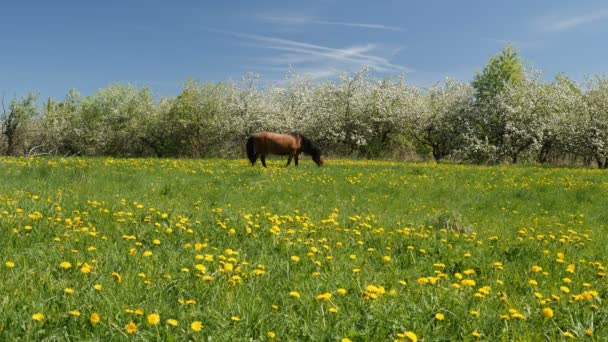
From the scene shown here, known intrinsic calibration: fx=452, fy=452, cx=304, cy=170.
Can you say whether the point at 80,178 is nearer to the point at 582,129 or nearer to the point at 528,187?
the point at 528,187

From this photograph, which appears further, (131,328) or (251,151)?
(251,151)

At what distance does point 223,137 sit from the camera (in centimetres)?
4750

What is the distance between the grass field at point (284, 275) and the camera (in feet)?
11.5

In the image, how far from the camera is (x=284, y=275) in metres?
5.04

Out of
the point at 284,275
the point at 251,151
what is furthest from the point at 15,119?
the point at 284,275

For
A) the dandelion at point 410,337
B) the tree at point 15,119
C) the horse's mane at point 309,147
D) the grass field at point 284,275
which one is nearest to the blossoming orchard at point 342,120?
the tree at point 15,119

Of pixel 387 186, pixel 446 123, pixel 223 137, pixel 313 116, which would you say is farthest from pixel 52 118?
pixel 387 186

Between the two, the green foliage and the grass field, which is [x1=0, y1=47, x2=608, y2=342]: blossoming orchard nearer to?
the grass field

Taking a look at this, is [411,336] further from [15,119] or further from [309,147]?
[15,119]

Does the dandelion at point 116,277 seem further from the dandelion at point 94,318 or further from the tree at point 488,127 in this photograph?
the tree at point 488,127

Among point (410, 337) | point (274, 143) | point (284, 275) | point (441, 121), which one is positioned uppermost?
point (441, 121)

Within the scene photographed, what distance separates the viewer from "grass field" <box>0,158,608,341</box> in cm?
349

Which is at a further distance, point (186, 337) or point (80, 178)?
point (80, 178)

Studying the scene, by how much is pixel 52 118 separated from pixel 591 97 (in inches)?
2124
